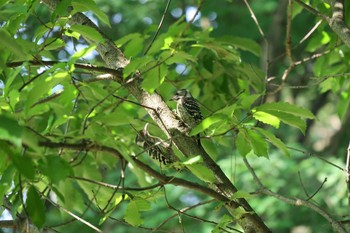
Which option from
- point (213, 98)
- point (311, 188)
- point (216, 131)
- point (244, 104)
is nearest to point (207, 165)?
point (216, 131)

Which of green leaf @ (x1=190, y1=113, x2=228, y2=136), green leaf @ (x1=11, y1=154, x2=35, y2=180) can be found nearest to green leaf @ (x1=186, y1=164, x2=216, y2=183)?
green leaf @ (x1=190, y1=113, x2=228, y2=136)

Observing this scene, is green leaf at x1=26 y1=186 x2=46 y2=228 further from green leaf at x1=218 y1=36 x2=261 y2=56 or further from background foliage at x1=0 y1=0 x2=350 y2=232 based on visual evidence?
green leaf at x1=218 y1=36 x2=261 y2=56

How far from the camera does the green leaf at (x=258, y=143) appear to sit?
199 cm

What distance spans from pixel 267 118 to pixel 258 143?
13cm

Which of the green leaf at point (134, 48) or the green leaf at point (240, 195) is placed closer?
the green leaf at point (240, 195)

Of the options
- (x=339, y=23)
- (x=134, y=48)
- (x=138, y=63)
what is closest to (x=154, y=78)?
(x=138, y=63)

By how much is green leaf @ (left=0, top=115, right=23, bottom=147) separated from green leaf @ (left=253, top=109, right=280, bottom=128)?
0.82 metres

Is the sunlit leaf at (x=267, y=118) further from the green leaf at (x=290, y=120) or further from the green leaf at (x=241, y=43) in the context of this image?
the green leaf at (x=241, y=43)

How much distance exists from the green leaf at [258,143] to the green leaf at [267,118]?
93 millimetres

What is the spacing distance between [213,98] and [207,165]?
86 cm

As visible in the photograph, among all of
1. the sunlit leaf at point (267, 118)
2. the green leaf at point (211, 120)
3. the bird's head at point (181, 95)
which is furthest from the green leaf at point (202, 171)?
the bird's head at point (181, 95)

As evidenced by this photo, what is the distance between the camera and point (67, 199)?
2307 millimetres

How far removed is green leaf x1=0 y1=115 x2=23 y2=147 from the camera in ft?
4.15

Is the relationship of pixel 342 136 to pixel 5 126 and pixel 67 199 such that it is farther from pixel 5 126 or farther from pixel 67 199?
pixel 5 126
